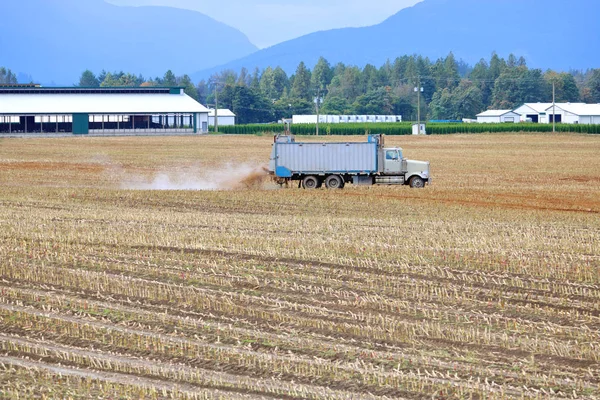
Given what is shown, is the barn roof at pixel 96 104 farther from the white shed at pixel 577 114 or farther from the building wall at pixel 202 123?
the white shed at pixel 577 114

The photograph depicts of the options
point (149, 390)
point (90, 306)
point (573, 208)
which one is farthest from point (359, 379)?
point (573, 208)

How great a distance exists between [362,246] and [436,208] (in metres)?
→ 11.5

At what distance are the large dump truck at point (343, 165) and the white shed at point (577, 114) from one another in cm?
12866

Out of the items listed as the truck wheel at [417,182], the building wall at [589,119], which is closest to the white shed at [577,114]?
the building wall at [589,119]

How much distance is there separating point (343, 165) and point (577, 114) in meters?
133

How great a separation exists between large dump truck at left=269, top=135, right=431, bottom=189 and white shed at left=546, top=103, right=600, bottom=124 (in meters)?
129

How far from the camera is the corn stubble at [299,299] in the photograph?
1366 cm

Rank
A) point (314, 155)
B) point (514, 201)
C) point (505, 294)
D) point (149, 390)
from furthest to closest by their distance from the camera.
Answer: point (314, 155) → point (514, 201) → point (505, 294) → point (149, 390)

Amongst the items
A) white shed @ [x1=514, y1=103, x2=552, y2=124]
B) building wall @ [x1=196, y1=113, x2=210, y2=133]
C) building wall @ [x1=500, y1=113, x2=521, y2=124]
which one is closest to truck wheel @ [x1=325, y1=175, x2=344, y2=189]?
building wall @ [x1=196, y1=113, x2=210, y2=133]

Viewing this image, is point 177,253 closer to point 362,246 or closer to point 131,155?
point 362,246

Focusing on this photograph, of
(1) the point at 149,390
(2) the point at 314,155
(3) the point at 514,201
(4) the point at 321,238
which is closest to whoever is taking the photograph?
(1) the point at 149,390

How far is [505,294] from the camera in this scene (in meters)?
19.3

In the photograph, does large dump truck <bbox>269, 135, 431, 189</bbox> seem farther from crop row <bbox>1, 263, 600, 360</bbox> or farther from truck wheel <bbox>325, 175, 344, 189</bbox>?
crop row <bbox>1, 263, 600, 360</bbox>

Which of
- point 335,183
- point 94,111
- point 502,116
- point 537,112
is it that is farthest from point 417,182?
point 502,116
